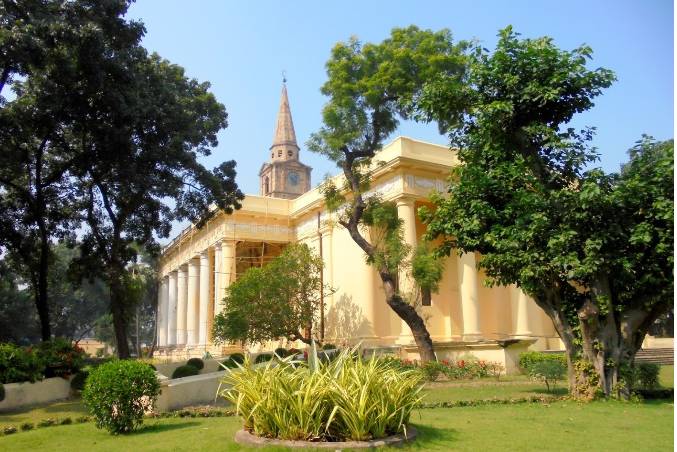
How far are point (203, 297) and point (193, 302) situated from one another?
7.12ft

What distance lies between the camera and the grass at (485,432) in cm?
648

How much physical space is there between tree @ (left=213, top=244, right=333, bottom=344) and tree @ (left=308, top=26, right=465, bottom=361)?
608 cm

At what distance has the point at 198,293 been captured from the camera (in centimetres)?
3553

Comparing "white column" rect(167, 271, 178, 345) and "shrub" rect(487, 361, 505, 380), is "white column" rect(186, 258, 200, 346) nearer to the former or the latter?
"white column" rect(167, 271, 178, 345)

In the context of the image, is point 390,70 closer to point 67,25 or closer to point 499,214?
point 499,214

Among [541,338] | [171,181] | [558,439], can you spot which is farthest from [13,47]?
[541,338]

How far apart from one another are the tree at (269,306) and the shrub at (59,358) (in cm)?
805

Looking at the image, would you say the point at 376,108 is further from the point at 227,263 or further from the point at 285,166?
the point at 285,166

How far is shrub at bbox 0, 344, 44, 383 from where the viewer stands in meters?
13.1

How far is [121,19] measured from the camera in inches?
623

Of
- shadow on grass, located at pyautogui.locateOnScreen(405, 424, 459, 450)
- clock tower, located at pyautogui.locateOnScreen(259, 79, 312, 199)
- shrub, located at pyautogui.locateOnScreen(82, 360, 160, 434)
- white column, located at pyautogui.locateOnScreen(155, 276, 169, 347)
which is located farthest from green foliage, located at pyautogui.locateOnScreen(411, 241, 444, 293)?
clock tower, located at pyautogui.locateOnScreen(259, 79, 312, 199)

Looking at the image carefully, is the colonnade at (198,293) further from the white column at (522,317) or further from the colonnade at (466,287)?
the white column at (522,317)

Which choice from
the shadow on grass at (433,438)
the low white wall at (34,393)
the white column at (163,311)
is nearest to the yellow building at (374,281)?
the white column at (163,311)

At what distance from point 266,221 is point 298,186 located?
27765mm
